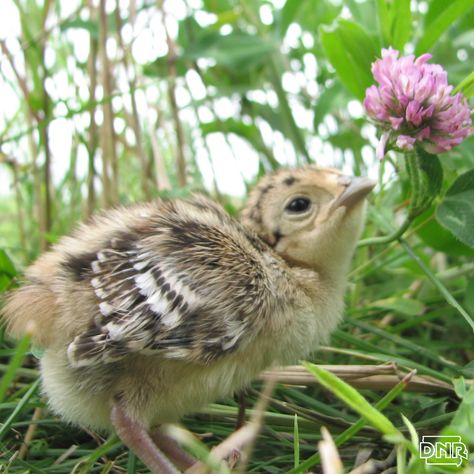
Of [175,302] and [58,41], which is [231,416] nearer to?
[175,302]

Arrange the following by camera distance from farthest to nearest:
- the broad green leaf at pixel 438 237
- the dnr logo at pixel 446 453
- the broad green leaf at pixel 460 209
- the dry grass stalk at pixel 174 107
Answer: the dry grass stalk at pixel 174 107
the broad green leaf at pixel 438 237
the broad green leaf at pixel 460 209
the dnr logo at pixel 446 453

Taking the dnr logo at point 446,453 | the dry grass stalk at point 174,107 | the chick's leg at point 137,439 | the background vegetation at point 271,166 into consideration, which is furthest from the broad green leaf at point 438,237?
the dry grass stalk at point 174,107

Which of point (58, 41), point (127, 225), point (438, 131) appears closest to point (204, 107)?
point (58, 41)

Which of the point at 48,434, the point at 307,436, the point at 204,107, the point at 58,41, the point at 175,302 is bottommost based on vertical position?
the point at 307,436

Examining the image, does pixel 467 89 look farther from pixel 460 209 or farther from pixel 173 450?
pixel 173 450

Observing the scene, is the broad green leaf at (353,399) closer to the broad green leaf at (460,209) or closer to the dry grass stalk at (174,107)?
the broad green leaf at (460,209)
